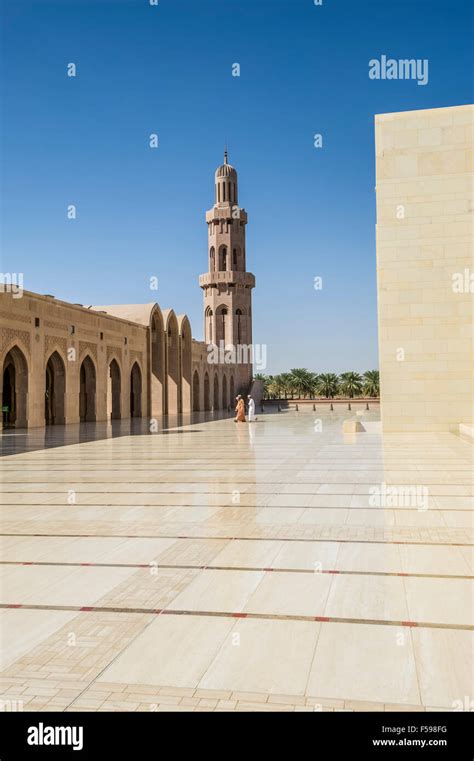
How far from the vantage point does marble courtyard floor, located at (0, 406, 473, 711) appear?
2.40 meters

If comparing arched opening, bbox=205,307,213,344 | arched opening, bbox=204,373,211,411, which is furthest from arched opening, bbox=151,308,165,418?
arched opening, bbox=205,307,213,344

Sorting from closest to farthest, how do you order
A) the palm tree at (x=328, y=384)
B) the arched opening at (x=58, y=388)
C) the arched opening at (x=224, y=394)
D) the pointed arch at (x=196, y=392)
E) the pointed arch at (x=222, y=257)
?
1. the arched opening at (x=58, y=388)
2. the pointed arch at (x=196, y=392)
3. the arched opening at (x=224, y=394)
4. the pointed arch at (x=222, y=257)
5. the palm tree at (x=328, y=384)

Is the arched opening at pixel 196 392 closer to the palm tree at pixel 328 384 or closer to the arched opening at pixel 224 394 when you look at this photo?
the arched opening at pixel 224 394

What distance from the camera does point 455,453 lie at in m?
10.3

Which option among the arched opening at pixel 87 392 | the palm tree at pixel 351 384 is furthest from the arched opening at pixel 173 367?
the palm tree at pixel 351 384

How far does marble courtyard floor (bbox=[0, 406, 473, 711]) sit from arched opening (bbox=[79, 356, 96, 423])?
15619mm

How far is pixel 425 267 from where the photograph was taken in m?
15.4

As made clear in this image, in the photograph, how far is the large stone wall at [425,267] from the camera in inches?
595

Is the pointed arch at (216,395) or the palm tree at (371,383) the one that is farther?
the palm tree at (371,383)

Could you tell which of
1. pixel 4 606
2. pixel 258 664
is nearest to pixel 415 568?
pixel 258 664

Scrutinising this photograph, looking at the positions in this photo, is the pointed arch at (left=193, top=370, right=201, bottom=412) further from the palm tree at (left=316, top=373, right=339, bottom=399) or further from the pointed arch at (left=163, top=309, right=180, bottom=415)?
the palm tree at (left=316, top=373, right=339, bottom=399)

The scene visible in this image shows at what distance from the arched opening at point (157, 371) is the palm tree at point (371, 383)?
25522 millimetres
